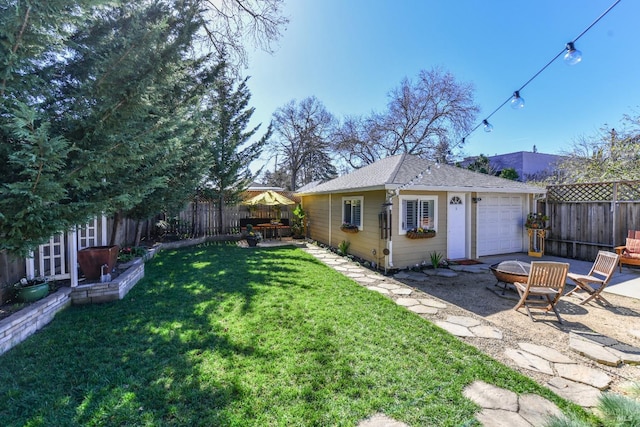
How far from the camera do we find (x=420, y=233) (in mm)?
7289

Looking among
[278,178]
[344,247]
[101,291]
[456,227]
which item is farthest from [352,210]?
[278,178]

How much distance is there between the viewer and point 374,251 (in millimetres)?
7531

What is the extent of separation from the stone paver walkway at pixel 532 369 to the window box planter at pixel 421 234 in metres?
2.23

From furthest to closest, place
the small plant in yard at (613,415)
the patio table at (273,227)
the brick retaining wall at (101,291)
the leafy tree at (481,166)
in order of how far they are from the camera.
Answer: the leafy tree at (481,166), the patio table at (273,227), the brick retaining wall at (101,291), the small plant in yard at (613,415)

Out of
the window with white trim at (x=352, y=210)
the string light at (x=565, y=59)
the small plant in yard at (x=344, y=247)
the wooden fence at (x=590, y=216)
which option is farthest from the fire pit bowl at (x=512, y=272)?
the wooden fence at (x=590, y=216)

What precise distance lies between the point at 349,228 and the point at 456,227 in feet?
10.4

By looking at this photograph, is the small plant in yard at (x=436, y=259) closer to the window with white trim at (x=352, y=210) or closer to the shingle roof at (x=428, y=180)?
the shingle roof at (x=428, y=180)

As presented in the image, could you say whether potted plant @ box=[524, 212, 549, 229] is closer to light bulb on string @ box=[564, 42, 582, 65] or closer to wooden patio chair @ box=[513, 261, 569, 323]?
wooden patio chair @ box=[513, 261, 569, 323]

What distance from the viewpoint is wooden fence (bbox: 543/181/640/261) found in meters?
7.74

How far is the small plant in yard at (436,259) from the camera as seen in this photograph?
7430 millimetres

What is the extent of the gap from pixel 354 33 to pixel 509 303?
1016cm

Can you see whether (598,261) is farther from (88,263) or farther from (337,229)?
(88,263)

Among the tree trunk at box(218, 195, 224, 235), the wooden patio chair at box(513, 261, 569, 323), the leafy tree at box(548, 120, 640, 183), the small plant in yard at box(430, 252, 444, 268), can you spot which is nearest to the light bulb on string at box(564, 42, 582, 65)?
the wooden patio chair at box(513, 261, 569, 323)

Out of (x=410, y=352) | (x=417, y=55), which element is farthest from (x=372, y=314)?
(x=417, y=55)
